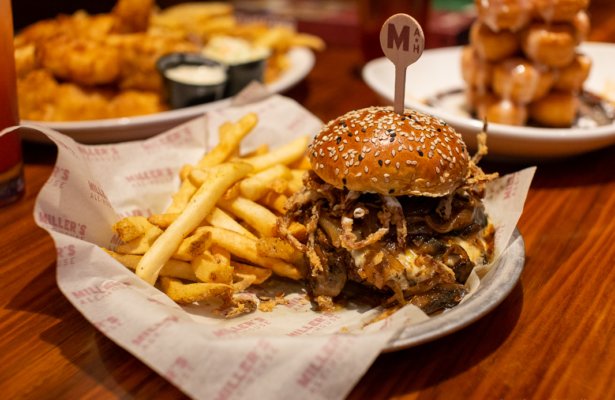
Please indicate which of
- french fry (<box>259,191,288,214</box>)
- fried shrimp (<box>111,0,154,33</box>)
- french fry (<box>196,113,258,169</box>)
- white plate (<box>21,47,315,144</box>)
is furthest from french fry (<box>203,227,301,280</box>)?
fried shrimp (<box>111,0,154,33</box>)

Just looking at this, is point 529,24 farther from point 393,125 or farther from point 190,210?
point 190,210

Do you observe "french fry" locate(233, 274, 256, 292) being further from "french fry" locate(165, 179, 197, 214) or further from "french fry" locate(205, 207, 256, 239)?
"french fry" locate(165, 179, 197, 214)

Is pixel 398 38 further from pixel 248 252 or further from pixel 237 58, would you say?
pixel 237 58

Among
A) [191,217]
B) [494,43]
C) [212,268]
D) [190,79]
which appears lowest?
[212,268]

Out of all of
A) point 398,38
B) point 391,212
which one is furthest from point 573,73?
point 391,212

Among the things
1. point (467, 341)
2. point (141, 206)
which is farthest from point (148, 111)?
point (467, 341)

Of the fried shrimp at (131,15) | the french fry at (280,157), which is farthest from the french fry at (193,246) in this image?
the fried shrimp at (131,15)
